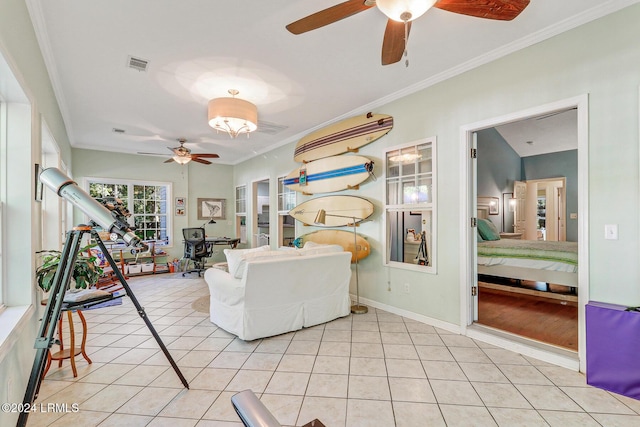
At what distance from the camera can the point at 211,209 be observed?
293 inches

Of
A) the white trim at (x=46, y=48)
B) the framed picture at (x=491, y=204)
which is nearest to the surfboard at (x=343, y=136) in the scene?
the white trim at (x=46, y=48)

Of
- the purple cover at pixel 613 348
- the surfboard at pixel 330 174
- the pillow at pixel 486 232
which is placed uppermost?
the surfboard at pixel 330 174

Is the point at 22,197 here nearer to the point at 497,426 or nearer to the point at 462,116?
the point at 497,426

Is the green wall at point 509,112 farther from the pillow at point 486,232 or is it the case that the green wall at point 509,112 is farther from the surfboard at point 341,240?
the pillow at point 486,232

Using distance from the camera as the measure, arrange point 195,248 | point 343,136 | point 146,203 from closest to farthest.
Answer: point 343,136 → point 195,248 → point 146,203

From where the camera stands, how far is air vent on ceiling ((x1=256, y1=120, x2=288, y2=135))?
4538 mm

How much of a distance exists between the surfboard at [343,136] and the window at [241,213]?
281 centimetres

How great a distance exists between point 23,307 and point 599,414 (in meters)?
3.52

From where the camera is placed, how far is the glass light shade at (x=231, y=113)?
3.22 meters

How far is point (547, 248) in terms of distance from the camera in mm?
4027

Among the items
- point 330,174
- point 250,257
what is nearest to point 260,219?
point 330,174

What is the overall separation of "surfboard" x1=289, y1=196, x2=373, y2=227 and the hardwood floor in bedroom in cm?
182

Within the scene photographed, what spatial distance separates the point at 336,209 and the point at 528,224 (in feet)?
18.8

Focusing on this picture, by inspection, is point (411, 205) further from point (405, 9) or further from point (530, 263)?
point (405, 9)
